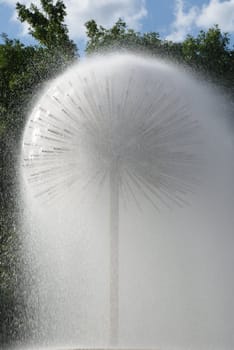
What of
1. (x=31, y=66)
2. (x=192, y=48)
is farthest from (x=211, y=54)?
(x=31, y=66)

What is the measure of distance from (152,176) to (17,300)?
829 centimetres

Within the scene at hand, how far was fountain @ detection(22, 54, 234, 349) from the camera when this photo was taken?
34.5 feet

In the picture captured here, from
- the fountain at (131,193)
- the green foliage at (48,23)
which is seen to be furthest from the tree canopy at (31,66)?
the fountain at (131,193)

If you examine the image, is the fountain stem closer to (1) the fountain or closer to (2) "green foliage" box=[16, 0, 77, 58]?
(1) the fountain

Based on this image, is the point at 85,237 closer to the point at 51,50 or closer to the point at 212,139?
the point at 212,139

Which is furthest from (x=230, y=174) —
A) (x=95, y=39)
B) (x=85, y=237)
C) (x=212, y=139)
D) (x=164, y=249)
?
(x=95, y=39)

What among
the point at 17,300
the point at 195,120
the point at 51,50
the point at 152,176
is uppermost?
the point at 51,50

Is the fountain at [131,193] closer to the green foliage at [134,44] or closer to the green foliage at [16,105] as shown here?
the green foliage at [16,105]

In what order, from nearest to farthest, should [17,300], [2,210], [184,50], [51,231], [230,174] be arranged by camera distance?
[230,174]
[51,231]
[17,300]
[2,210]
[184,50]

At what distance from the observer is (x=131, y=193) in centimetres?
1091

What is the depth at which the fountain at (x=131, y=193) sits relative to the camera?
34.5 ft

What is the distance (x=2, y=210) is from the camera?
62.4 ft

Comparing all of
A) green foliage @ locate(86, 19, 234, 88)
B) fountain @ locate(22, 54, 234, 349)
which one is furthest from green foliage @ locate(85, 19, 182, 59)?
fountain @ locate(22, 54, 234, 349)

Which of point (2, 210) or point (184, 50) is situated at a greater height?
point (184, 50)
